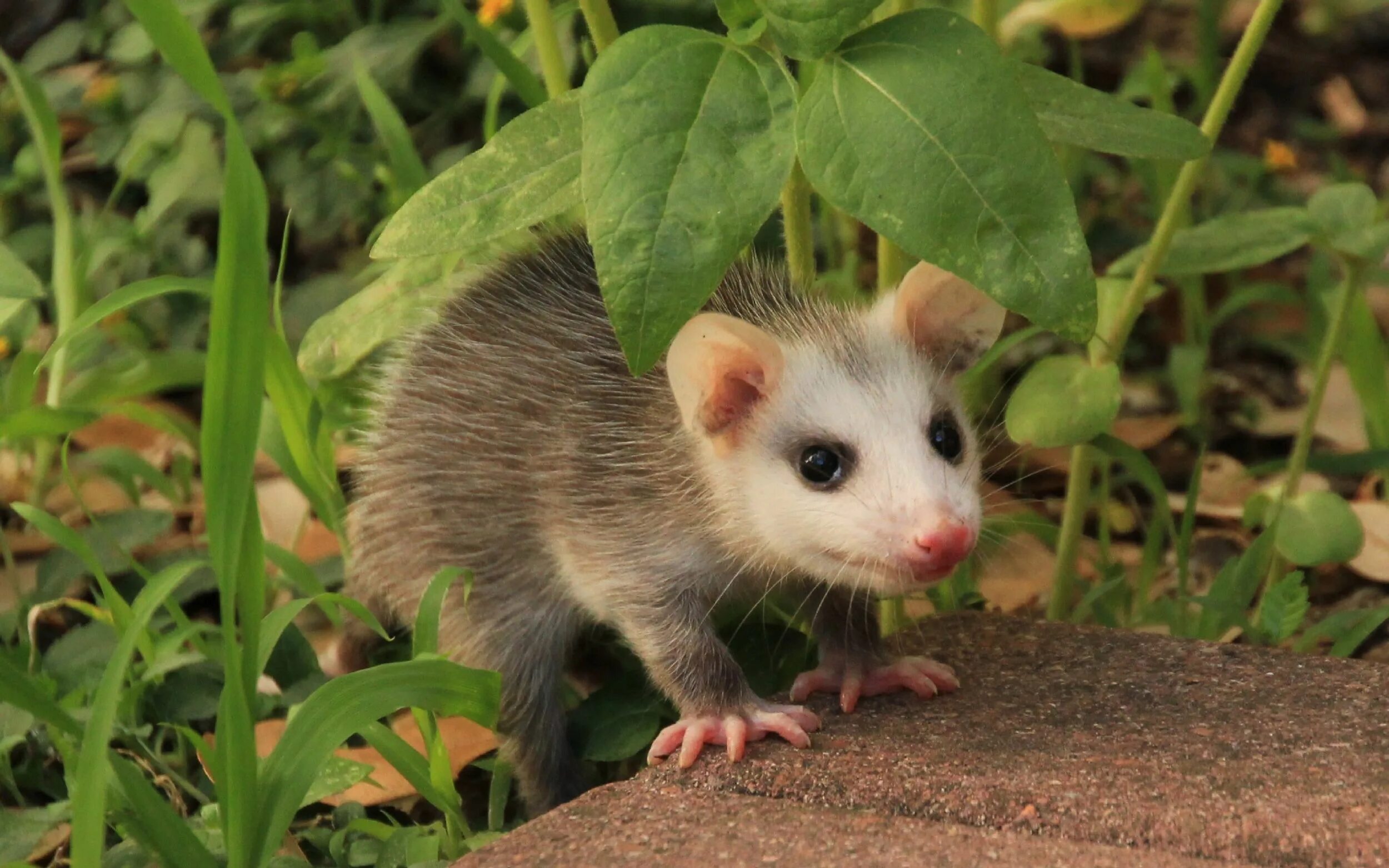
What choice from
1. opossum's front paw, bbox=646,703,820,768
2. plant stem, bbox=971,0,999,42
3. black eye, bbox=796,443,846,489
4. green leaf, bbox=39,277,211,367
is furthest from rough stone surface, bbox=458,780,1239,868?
plant stem, bbox=971,0,999,42

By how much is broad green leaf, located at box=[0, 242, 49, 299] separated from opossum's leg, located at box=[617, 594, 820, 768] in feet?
3.52

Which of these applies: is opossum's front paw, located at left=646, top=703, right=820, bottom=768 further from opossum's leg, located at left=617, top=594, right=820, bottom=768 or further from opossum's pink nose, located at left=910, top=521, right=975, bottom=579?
opossum's pink nose, located at left=910, top=521, right=975, bottom=579

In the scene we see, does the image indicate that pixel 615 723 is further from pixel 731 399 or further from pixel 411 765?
pixel 731 399

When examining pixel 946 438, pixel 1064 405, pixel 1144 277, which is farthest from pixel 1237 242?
pixel 946 438

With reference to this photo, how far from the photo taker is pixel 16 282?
8.04 feet

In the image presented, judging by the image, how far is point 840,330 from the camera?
2.66m

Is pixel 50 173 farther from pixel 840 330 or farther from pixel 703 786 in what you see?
pixel 703 786

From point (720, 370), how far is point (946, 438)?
402mm

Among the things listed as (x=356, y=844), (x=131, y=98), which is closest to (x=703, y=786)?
(x=356, y=844)

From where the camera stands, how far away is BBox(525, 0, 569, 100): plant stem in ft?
9.53

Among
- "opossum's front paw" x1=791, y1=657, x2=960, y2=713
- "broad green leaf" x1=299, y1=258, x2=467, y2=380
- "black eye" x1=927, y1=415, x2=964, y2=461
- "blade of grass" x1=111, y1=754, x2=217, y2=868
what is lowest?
"opossum's front paw" x1=791, y1=657, x2=960, y2=713

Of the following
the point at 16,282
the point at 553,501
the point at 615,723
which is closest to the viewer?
the point at 16,282

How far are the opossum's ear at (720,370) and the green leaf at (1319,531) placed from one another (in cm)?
103

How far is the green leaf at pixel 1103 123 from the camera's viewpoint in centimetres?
243
